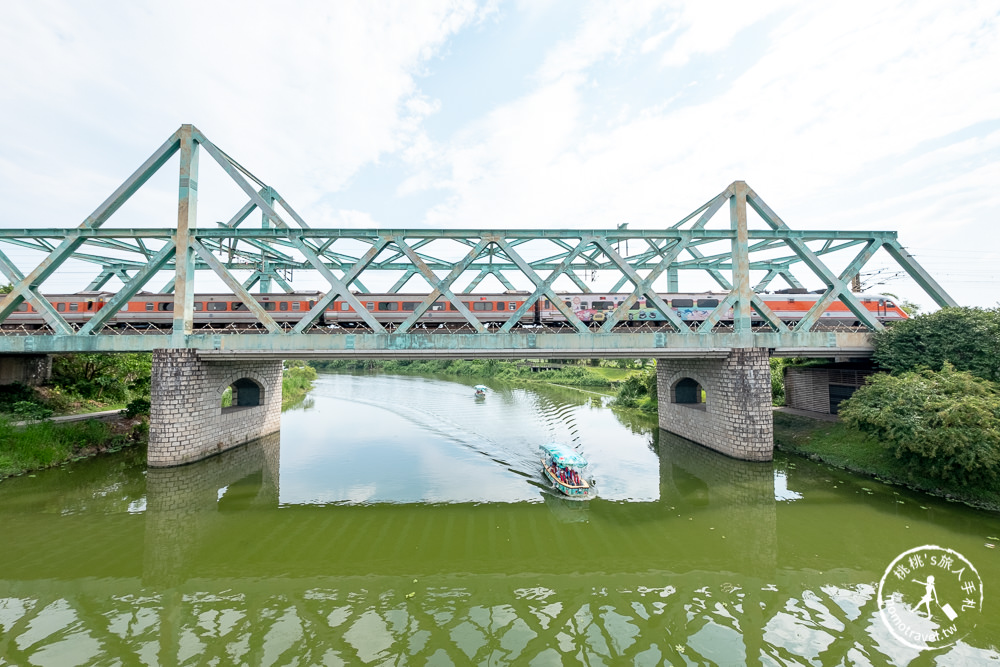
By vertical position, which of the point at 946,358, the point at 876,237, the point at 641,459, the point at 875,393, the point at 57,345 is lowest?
the point at 641,459

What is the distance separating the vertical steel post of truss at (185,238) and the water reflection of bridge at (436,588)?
8.90 m

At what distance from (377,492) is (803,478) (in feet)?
61.7

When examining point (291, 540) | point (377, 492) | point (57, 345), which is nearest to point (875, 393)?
point (377, 492)

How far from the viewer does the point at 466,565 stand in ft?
36.3

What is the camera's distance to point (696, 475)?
19500mm

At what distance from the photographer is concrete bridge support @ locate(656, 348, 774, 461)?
2039 cm

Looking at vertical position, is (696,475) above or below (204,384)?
below

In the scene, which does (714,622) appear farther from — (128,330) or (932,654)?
(128,330)

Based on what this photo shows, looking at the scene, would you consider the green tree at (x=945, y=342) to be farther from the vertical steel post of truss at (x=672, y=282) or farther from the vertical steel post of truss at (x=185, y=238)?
the vertical steel post of truss at (x=185, y=238)

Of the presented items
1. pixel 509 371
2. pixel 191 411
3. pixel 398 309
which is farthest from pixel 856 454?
pixel 509 371

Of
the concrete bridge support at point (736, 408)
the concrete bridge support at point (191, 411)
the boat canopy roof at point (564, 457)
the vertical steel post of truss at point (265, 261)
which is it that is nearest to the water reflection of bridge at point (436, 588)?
the boat canopy roof at point (564, 457)

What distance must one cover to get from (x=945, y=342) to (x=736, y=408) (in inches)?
380

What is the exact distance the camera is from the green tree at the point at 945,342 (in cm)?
1806
